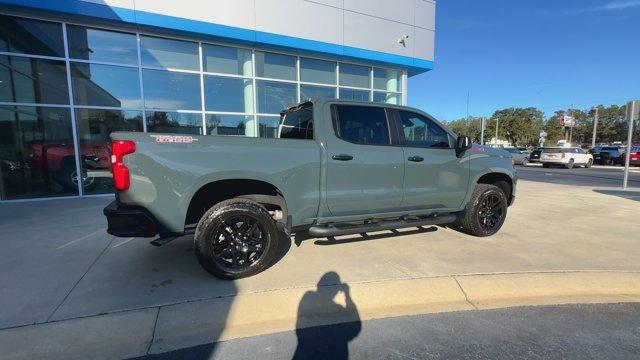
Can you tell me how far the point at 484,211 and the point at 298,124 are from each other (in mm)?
3228

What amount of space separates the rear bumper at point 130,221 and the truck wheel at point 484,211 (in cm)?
429

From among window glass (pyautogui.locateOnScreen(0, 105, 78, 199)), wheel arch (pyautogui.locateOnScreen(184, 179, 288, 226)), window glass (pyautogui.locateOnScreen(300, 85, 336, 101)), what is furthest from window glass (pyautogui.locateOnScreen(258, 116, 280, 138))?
wheel arch (pyautogui.locateOnScreen(184, 179, 288, 226))

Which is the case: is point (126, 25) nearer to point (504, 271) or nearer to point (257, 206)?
point (257, 206)

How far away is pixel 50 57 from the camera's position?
8469 mm

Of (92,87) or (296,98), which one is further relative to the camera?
(296,98)

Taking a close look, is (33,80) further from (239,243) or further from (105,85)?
(239,243)

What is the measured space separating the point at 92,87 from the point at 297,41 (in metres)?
6.03

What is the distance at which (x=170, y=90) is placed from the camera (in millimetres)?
9695

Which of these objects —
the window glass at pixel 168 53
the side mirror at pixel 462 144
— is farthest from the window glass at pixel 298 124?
the window glass at pixel 168 53

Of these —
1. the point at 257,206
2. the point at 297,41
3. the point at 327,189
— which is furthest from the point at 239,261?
the point at 297,41

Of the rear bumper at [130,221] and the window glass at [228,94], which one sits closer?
the rear bumper at [130,221]

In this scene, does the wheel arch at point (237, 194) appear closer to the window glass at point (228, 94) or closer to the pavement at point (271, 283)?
the pavement at point (271, 283)

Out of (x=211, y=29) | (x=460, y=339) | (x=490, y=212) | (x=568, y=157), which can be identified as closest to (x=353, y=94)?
(x=211, y=29)

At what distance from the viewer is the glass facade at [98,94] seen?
831 cm
